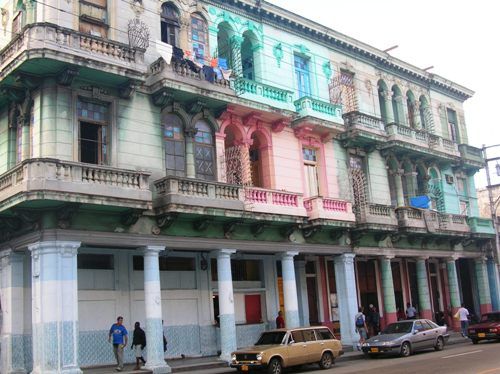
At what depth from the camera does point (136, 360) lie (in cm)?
2097

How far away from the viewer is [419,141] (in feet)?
109

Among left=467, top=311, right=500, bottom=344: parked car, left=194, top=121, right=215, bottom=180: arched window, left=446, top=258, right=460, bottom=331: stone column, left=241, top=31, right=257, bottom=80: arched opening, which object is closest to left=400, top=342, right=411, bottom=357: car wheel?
left=467, top=311, right=500, bottom=344: parked car

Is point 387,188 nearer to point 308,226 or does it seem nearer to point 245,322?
point 308,226

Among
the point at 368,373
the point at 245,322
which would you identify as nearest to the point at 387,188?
the point at 245,322

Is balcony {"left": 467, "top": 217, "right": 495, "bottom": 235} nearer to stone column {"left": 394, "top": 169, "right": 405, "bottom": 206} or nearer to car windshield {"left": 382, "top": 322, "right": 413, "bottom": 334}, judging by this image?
stone column {"left": 394, "top": 169, "right": 405, "bottom": 206}

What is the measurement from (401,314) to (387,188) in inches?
282


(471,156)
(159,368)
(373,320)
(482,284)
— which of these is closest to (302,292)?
(373,320)

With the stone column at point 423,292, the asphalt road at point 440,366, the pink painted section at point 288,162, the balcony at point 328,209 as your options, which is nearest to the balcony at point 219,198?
the balcony at point 328,209

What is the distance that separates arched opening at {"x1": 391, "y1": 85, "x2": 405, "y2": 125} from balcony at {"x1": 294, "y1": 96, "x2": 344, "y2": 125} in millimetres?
7353

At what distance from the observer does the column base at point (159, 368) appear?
19.4 m

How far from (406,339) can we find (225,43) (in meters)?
14.2

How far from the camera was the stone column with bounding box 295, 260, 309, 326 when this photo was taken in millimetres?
28125

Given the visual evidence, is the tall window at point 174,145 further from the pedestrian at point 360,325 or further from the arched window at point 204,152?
the pedestrian at point 360,325

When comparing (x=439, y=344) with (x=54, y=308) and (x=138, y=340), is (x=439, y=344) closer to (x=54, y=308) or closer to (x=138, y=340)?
(x=138, y=340)
